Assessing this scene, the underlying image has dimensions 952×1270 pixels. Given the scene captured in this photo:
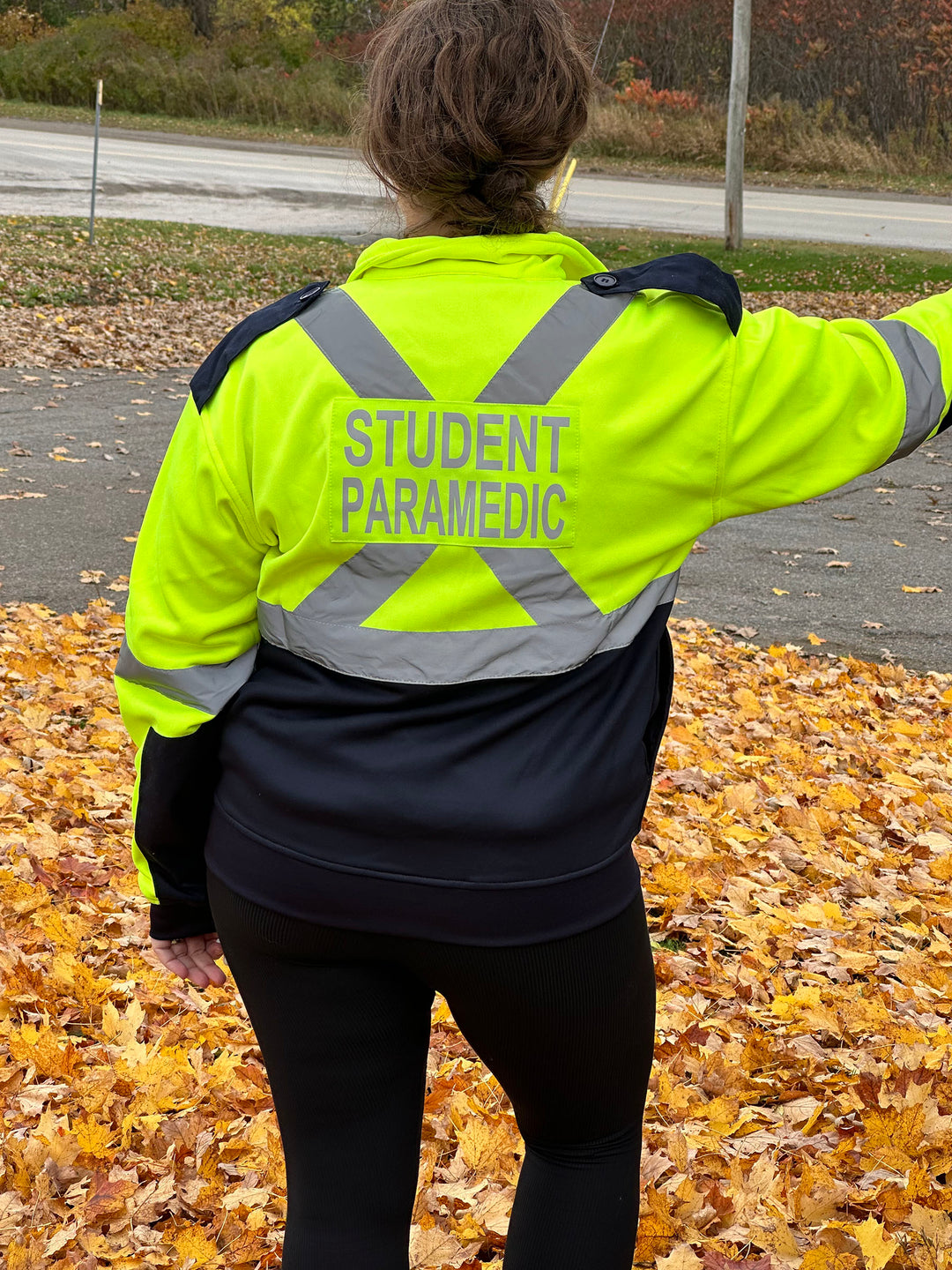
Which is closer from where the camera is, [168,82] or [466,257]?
[466,257]

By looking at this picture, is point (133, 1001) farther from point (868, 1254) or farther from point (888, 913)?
point (888, 913)

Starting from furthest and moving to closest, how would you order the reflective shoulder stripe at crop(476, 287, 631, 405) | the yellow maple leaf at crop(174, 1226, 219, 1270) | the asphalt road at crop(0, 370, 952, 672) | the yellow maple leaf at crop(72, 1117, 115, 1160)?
1. the asphalt road at crop(0, 370, 952, 672)
2. the yellow maple leaf at crop(72, 1117, 115, 1160)
3. the yellow maple leaf at crop(174, 1226, 219, 1270)
4. the reflective shoulder stripe at crop(476, 287, 631, 405)

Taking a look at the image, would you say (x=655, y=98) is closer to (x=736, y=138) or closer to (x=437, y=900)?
(x=736, y=138)

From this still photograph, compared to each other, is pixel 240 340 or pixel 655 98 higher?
pixel 655 98

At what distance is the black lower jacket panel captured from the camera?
1.31 metres

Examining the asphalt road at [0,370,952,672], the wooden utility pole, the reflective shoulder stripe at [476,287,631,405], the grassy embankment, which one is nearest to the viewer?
the reflective shoulder stripe at [476,287,631,405]

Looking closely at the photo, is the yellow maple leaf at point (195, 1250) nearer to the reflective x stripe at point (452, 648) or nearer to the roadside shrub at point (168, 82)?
the reflective x stripe at point (452, 648)

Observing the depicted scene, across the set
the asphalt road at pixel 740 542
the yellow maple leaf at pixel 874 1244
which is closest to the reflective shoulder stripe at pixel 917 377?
the yellow maple leaf at pixel 874 1244

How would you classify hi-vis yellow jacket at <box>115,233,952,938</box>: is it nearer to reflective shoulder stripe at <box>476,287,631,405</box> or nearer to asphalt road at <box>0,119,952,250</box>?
reflective shoulder stripe at <box>476,287,631,405</box>

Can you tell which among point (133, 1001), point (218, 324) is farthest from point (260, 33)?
point (133, 1001)

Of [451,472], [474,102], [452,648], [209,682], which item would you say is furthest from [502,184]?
[209,682]

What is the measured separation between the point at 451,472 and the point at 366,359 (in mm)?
142

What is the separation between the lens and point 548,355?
1.29 meters

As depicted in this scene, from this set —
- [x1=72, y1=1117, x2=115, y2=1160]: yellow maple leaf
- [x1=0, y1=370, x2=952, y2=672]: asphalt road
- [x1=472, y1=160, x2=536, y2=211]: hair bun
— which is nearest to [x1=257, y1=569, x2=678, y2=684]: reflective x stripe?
[x1=472, y1=160, x2=536, y2=211]: hair bun
